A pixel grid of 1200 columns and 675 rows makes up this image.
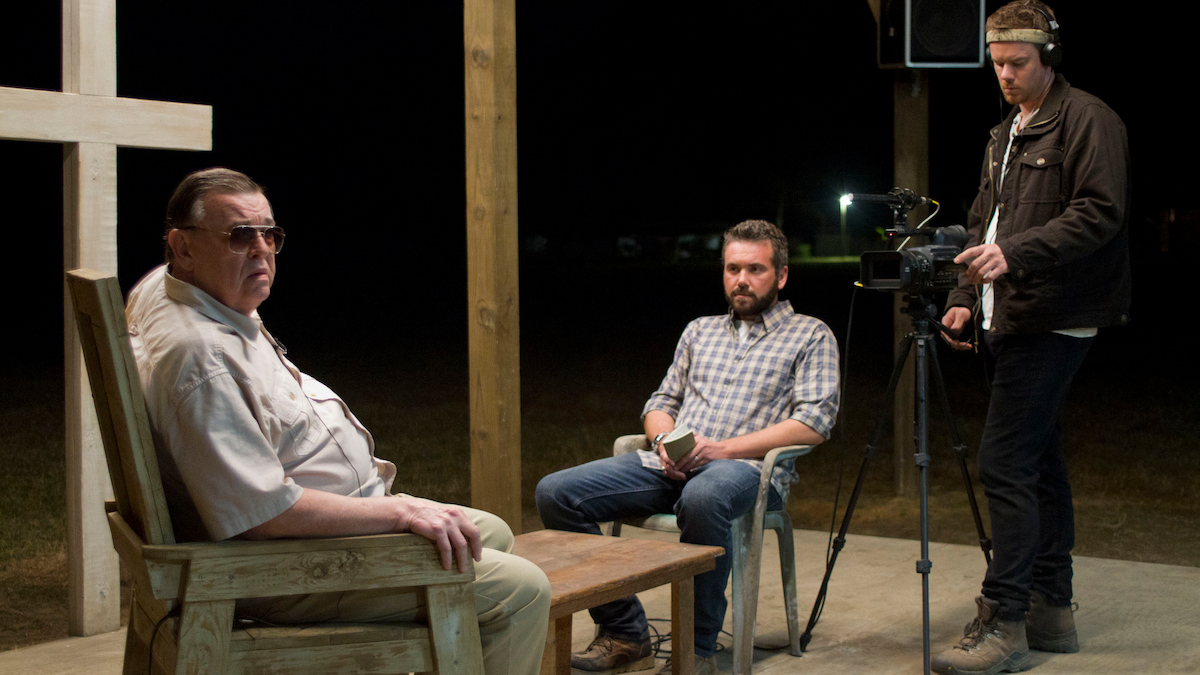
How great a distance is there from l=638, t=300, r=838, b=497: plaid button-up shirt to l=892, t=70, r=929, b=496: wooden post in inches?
95.1

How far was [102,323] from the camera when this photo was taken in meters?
1.96

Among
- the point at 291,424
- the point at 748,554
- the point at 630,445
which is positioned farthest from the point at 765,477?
the point at 291,424

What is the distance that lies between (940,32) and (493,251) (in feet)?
8.83

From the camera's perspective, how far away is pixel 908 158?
5988 mm

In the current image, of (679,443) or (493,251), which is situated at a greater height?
(493,251)

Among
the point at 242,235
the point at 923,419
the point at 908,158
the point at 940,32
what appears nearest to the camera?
the point at 242,235

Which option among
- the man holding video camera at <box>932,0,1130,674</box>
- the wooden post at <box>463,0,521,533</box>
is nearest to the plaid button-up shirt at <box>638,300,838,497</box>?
the man holding video camera at <box>932,0,1130,674</box>

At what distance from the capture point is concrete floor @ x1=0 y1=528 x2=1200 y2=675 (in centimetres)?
343

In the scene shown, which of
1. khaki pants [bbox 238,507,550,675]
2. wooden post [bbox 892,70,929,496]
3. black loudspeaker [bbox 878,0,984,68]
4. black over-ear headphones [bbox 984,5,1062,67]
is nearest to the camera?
khaki pants [bbox 238,507,550,675]

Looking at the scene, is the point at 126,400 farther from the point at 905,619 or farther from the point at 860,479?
the point at 905,619

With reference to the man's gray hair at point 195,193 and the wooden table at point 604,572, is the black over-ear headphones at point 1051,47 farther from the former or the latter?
the man's gray hair at point 195,193

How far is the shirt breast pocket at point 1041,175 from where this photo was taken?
333 cm

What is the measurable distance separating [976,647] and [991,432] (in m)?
0.61

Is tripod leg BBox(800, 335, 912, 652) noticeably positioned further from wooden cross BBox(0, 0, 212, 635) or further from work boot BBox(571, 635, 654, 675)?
wooden cross BBox(0, 0, 212, 635)
